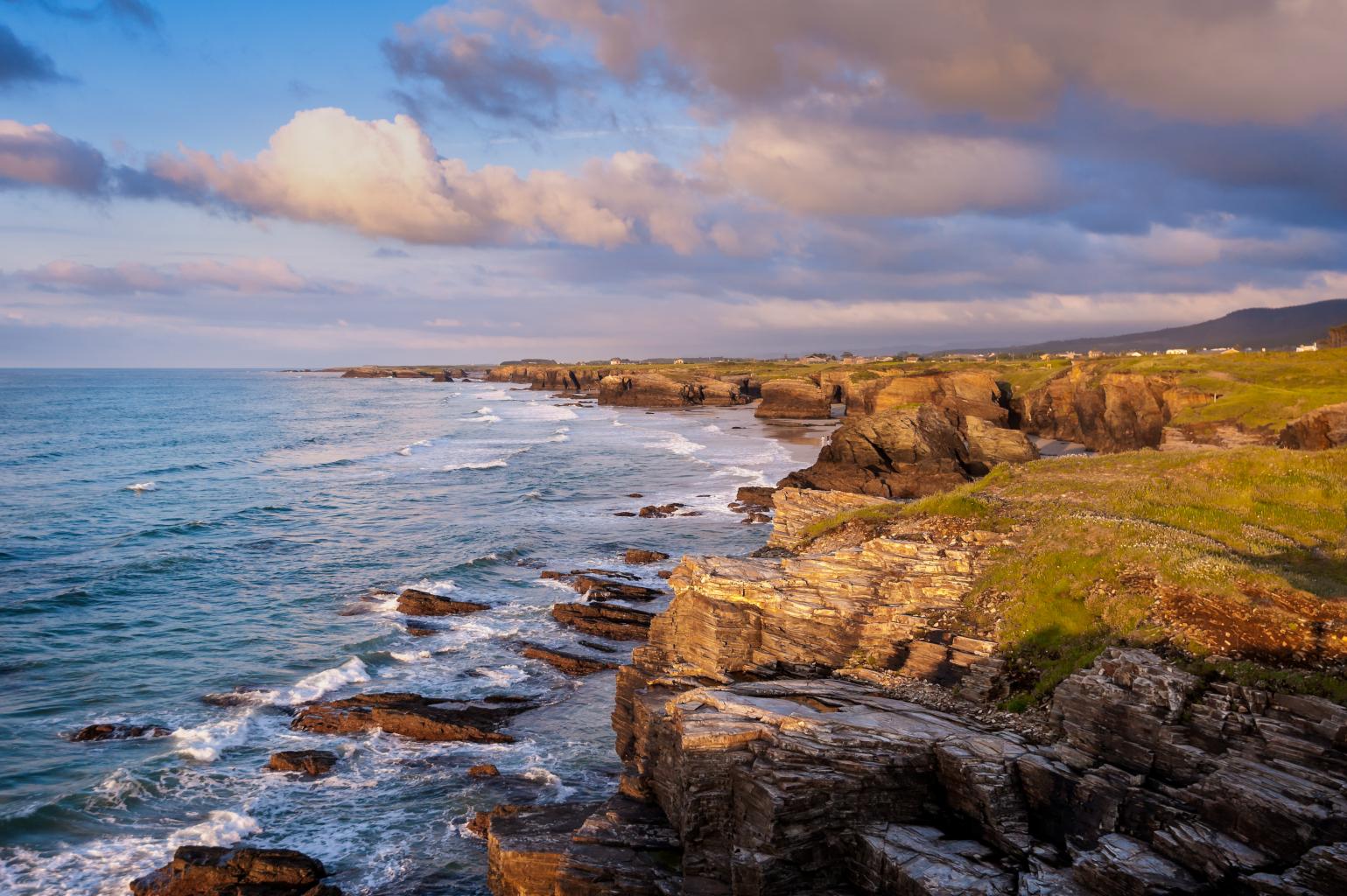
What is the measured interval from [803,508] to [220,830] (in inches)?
816

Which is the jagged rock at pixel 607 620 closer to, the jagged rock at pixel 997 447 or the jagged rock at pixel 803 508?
the jagged rock at pixel 803 508

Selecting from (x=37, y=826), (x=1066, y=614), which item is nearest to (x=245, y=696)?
(x=37, y=826)

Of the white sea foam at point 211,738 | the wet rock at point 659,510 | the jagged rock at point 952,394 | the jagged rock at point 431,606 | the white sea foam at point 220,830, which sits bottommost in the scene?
the white sea foam at point 220,830

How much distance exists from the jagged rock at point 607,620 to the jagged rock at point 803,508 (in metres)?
6.96

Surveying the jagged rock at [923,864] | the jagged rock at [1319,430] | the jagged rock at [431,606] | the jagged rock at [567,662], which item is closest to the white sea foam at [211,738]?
the jagged rock at [567,662]

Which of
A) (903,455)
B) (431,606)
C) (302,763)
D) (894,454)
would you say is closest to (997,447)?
(903,455)

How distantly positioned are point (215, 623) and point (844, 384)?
109 metres

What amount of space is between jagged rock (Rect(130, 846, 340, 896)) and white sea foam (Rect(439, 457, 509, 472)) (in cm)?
5869

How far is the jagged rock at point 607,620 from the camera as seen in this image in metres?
31.6

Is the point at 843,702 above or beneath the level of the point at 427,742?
above

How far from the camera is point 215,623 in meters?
33.8

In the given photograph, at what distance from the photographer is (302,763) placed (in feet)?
71.6

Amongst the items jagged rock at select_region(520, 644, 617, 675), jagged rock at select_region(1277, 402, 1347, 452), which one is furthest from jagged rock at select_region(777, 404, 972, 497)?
jagged rock at select_region(520, 644, 617, 675)

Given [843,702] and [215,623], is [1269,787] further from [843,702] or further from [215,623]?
[215,623]
